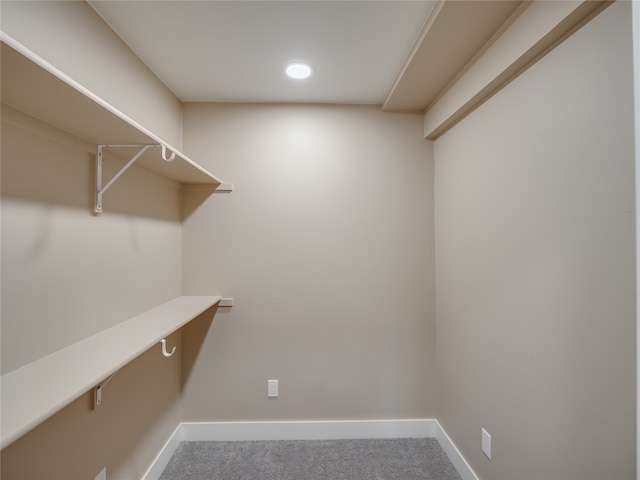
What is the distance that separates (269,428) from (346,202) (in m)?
1.61

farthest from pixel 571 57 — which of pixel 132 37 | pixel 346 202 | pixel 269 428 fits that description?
pixel 269 428

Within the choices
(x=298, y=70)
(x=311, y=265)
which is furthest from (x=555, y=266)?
(x=298, y=70)

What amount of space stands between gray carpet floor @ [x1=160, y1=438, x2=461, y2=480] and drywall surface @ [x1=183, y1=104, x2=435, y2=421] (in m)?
0.17

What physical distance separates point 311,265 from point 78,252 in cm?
123

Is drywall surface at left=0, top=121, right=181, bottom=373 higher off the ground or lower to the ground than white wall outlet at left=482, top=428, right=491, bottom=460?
higher

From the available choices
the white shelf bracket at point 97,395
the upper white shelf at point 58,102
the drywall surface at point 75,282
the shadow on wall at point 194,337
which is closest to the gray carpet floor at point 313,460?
the drywall surface at point 75,282

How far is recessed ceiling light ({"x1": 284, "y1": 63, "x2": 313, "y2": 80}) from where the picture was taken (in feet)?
5.07

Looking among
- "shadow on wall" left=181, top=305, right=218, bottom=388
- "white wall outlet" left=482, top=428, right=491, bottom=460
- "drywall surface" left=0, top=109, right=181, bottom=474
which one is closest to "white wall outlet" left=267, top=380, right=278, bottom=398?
"shadow on wall" left=181, top=305, right=218, bottom=388

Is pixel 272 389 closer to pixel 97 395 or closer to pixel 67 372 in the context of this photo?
pixel 97 395

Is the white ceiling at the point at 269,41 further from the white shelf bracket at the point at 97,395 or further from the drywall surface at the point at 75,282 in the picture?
the white shelf bracket at the point at 97,395

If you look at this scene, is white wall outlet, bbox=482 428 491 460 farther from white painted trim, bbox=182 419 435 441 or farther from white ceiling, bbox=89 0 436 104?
white ceiling, bbox=89 0 436 104

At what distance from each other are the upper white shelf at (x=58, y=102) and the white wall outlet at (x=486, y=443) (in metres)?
1.94

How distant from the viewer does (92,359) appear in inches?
35.3

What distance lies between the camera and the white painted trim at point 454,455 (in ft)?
5.05
